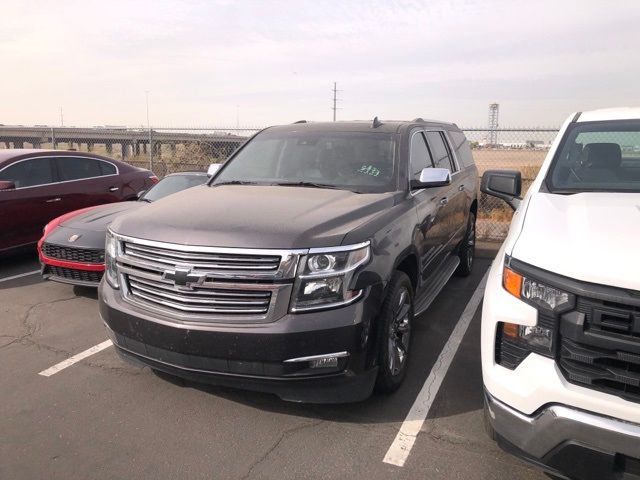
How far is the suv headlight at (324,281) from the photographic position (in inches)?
109

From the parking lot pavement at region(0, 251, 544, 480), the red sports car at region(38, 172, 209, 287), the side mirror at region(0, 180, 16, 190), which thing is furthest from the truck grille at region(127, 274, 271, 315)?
the side mirror at region(0, 180, 16, 190)

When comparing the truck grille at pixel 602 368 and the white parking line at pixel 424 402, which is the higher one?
the truck grille at pixel 602 368

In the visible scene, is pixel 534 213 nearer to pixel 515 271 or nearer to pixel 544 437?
pixel 515 271

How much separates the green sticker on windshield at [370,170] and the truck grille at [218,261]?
5.21ft

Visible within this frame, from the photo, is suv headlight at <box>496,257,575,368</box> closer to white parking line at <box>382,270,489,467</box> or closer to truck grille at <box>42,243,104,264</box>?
white parking line at <box>382,270,489,467</box>

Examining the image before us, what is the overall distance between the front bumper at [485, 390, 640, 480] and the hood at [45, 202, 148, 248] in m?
4.38

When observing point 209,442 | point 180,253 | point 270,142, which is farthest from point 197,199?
point 209,442

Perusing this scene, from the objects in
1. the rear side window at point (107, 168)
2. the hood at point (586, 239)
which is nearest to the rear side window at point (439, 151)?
the hood at point (586, 239)

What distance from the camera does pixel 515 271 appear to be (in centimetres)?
232

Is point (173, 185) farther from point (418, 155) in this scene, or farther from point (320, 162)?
point (418, 155)

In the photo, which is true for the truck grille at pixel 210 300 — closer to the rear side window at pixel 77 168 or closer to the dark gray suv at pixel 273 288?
the dark gray suv at pixel 273 288

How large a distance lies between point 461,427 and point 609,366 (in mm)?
1281

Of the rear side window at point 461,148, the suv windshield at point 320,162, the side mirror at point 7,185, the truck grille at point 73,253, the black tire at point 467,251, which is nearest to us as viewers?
the suv windshield at point 320,162

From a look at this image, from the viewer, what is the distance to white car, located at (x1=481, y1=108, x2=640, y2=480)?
1985mm
